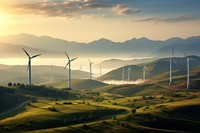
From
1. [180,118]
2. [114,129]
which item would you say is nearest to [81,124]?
[114,129]

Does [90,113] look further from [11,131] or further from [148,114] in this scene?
[11,131]

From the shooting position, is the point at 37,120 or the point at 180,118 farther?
the point at 180,118

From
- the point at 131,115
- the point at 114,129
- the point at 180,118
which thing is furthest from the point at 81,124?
the point at 180,118

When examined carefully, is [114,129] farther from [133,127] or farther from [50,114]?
[50,114]

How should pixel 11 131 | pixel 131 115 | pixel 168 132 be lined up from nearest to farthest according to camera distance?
pixel 11 131 < pixel 168 132 < pixel 131 115

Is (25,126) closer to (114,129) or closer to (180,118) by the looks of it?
(114,129)

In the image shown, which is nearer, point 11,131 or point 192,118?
point 11,131

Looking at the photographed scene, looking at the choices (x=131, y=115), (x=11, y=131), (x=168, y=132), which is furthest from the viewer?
(x=131, y=115)
